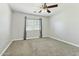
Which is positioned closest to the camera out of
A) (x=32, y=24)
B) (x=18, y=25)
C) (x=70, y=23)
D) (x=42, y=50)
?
(x=42, y=50)

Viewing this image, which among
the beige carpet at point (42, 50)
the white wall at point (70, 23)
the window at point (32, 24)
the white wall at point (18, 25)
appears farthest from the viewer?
the window at point (32, 24)

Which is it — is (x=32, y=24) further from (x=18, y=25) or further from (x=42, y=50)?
(x=42, y=50)

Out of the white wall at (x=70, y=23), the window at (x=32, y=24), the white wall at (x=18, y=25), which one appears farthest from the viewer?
the window at (x=32, y=24)

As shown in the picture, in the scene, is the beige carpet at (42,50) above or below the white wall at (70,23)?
below

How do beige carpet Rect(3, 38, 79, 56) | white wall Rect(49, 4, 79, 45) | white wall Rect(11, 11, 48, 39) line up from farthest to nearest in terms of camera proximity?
white wall Rect(11, 11, 48, 39)
white wall Rect(49, 4, 79, 45)
beige carpet Rect(3, 38, 79, 56)

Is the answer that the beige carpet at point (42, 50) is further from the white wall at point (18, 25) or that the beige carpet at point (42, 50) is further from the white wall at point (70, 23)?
the white wall at point (18, 25)

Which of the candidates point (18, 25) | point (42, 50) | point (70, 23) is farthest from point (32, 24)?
point (42, 50)

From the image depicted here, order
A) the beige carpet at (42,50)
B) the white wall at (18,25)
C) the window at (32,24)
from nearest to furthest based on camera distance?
the beige carpet at (42,50)
the white wall at (18,25)
the window at (32,24)

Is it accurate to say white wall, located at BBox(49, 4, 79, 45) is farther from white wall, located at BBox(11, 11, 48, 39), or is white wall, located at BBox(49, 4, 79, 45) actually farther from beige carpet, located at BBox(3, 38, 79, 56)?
white wall, located at BBox(11, 11, 48, 39)

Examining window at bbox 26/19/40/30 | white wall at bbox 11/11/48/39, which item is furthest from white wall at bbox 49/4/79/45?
white wall at bbox 11/11/48/39

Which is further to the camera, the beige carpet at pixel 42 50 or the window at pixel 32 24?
the window at pixel 32 24

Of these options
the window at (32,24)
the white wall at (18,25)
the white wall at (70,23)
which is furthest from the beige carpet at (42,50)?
the window at (32,24)

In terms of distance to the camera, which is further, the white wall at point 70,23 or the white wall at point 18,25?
the white wall at point 18,25

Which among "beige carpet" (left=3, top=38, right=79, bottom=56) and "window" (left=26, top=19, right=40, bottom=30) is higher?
Result: "window" (left=26, top=19, right=40, bottom=30)
